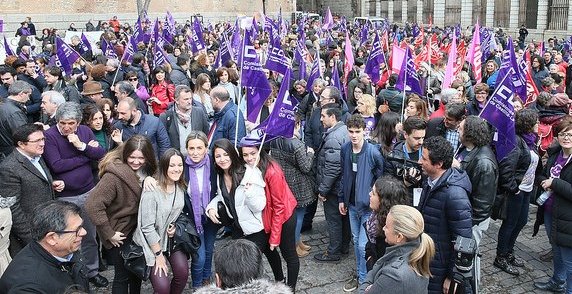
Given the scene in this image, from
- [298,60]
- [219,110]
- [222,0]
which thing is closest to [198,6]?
[222,0]

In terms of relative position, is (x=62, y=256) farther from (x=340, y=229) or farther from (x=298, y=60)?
(x=298, y=60)

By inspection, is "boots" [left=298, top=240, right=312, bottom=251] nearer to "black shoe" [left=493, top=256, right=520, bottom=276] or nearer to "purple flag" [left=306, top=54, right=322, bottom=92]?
"black shoe" [left=493, top=256, right=520, bottom=276]

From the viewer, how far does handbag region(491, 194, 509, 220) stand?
5.89 metres

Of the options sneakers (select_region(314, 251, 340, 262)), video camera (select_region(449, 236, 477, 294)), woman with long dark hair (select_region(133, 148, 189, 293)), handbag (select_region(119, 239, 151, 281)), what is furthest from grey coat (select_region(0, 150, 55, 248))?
video camera (select_region(449, 236, 477, 294))

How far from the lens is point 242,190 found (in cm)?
489

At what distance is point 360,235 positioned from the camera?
577 centimetres

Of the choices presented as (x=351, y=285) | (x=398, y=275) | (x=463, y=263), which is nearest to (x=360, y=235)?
(x=351, y=285)

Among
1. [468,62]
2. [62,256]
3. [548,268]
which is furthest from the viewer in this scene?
[468,62]

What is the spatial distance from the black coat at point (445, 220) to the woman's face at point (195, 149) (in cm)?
216

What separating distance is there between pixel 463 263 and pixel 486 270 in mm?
2562

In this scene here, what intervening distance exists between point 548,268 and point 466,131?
245 centimetres

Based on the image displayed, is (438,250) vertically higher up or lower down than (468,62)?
lower down

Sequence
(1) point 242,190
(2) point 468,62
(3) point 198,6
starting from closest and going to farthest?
(1) point 242,190 → (2) point 468,62 → (3) point 198,6

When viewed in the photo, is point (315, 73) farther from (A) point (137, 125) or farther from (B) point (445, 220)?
(B) point (445, 220)
